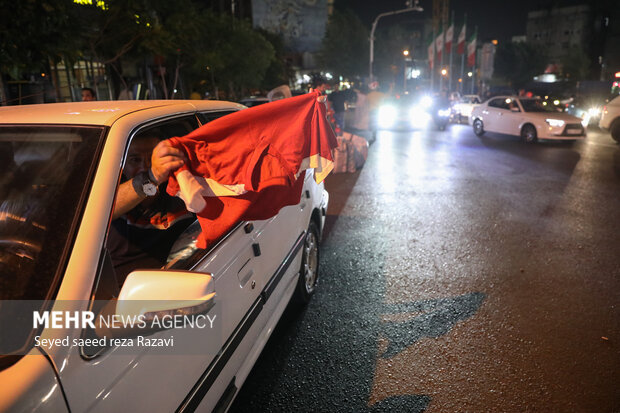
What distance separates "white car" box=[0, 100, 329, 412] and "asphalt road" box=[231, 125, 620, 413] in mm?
715

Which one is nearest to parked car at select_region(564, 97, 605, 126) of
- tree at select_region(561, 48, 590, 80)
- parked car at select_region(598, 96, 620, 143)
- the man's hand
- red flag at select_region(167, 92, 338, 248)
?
parked car at select_region(598, 96, 620, 143)

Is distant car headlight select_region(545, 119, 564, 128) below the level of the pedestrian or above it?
below

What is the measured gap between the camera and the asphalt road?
8.82ft

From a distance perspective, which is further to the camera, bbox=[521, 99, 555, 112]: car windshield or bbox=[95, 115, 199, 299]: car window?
bbox=[521, 99, 555, 112]: car windshield

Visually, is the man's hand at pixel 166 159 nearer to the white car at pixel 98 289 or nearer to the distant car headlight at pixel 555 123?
the white car at pixel 98 289

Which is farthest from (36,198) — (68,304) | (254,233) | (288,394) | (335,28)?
(335,28)

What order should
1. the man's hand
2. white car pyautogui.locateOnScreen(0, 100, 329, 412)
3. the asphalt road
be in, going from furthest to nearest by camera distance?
the asphalt road
the man's hand
white car pyautogui.locateOnScreen(0, 100, 329, 412)

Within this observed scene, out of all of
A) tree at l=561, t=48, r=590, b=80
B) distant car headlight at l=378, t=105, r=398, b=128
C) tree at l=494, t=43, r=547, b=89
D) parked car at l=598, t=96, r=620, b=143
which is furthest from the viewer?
Answer: tree at l=494, t=43, r=547, b=89

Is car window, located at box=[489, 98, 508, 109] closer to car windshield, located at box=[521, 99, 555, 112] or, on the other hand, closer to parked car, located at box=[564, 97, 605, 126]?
car windshield, located at box=[521, 99, 555, 112]

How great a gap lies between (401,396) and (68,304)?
209cm

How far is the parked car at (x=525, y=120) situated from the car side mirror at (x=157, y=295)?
1438 centimetres

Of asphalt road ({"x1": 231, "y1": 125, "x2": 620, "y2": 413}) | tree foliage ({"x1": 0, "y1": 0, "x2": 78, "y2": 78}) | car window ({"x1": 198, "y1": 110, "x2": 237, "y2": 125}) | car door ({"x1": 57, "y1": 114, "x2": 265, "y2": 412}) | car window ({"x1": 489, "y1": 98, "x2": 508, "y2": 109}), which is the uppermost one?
tree foliage ({"x1": 0, "y1": 0, "x2": 78, "y2": 78})

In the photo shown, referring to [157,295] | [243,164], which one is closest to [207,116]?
[243,164]

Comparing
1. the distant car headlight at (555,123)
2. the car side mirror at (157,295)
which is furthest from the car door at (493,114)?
the car side mirror at (157,295)
